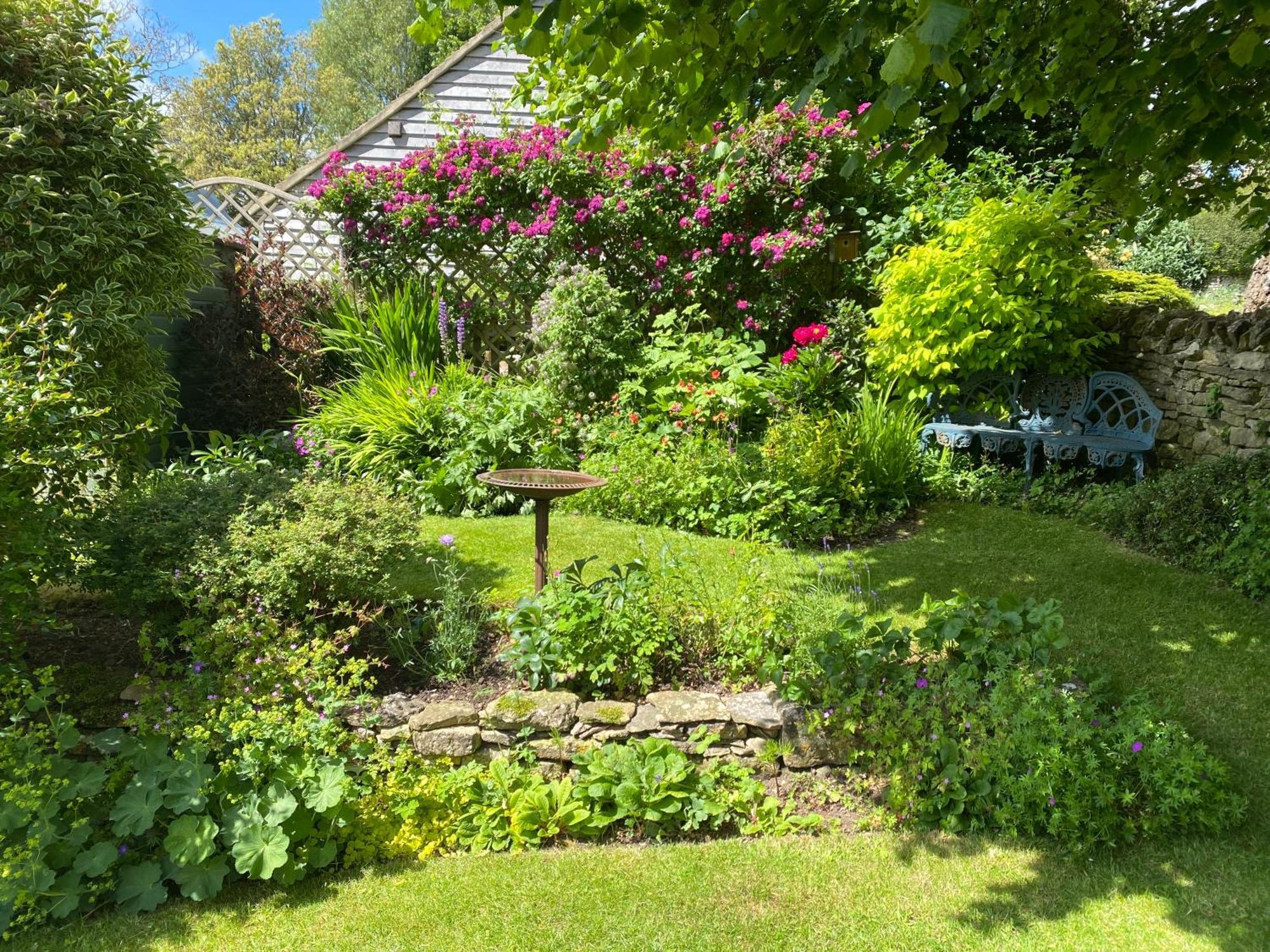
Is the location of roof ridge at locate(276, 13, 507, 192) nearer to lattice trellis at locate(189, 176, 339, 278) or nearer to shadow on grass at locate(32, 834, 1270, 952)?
lattice trellis at locate(189, 176, 339, 278)

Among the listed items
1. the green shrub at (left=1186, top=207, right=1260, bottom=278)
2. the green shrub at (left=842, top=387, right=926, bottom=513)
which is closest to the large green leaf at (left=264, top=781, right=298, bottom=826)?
the green shrub at (left=842, top=387, right=926, bottom=513)

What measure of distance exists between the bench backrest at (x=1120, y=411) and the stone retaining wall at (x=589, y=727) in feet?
15.0

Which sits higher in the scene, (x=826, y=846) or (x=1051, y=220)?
(x=1051, y=220)

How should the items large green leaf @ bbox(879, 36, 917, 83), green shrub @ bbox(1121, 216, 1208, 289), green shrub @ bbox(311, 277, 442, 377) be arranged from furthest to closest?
green shrub @ bbox(1121, 216, 1208, 289), green shrub @ bbox(311, 277, 442, 377), large green leaf @ bbox(879, 36, 917, 83)

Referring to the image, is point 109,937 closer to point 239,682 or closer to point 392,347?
point 239,682

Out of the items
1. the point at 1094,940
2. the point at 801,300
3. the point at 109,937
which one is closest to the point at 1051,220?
the point at 801,300

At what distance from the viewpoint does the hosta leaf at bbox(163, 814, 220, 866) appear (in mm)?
2553

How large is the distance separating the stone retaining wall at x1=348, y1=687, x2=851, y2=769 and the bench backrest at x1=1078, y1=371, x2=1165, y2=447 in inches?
179

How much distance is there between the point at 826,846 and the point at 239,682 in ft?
7.38

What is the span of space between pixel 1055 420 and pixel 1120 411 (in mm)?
467

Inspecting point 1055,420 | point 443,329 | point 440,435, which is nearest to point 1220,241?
point 1055,420

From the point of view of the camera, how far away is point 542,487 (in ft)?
11.9

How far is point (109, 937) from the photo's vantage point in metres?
2.42

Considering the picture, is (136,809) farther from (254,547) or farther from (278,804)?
(254,547)
